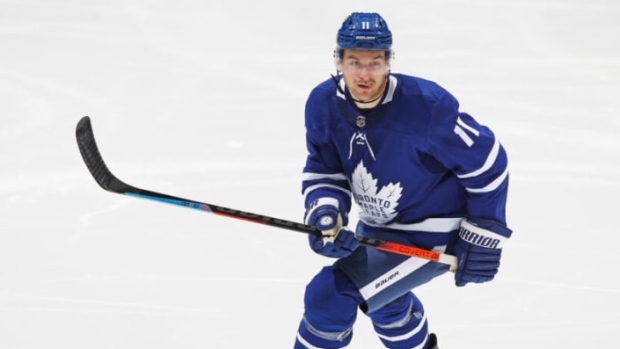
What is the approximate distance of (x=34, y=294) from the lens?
420 cm

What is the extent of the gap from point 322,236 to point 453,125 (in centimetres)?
49

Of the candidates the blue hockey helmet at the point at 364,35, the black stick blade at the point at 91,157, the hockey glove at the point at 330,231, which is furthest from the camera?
the black stick blade at the point at 91,157

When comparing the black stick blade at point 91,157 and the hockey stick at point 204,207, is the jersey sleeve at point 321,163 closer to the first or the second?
the hockey stick at point 204,207

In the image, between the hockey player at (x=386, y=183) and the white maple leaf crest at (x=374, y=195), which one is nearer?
the hockey player at (x=386, y=183)

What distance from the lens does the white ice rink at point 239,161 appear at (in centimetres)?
411

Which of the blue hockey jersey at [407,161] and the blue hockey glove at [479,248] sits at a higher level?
the blue hockey jersey at [407,161]

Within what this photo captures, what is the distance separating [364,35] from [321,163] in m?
0.48

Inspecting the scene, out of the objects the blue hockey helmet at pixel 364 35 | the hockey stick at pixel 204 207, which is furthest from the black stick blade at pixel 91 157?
the blue hockey helmet at pixel 364 35

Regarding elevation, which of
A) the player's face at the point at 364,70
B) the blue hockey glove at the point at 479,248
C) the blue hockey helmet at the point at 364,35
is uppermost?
the blue hockey helmet at the point at 364,35

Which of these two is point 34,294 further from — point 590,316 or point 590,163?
point 590,163

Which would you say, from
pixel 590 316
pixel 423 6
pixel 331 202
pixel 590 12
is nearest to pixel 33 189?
pixel 331 202

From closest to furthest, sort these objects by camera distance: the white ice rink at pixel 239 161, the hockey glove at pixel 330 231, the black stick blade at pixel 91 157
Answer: the hockey glove at pixel 330 231 → the black stick blade at pixel 91 157 → the white ice rink at pixel 239 161

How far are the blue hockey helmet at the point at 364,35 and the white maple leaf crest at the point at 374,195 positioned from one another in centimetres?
36

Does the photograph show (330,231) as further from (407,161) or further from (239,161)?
(239,161)
